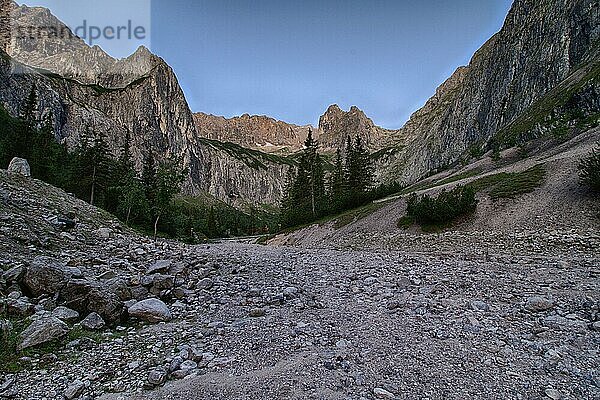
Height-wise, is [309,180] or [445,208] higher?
[309,180]

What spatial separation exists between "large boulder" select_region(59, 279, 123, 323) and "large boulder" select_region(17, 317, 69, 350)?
3.22 ft

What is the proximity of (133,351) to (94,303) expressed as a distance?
222 centimetres

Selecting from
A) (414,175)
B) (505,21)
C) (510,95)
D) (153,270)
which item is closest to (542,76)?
(510,95)

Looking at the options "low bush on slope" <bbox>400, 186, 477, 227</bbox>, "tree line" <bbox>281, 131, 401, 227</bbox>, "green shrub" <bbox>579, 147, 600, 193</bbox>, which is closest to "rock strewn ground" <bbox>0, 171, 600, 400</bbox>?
"green shrub" <bbox>579, 147, 600, 193</bbox>

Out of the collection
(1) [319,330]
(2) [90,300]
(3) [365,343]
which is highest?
(2) [90,300]

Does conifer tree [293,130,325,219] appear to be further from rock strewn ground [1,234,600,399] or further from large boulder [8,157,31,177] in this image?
rock strewn ground [1,234,600,399]

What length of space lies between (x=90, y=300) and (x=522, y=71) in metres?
130

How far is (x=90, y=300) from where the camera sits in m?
8.12

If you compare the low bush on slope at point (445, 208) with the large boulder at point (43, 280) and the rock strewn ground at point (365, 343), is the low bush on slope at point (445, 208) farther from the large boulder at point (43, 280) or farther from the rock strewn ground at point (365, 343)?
the large boulder at point (43, 280)

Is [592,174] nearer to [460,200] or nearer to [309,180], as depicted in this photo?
[460,200]

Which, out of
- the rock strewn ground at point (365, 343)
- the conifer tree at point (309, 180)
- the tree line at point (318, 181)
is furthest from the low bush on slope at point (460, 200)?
the conifer tree at point (309, 180)

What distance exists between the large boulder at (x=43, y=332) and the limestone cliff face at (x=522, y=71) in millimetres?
63029

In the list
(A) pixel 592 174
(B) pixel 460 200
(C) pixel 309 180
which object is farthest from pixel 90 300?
(C) pixel 309 180

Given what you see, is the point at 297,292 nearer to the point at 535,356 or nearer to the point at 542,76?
the point at 535,356
